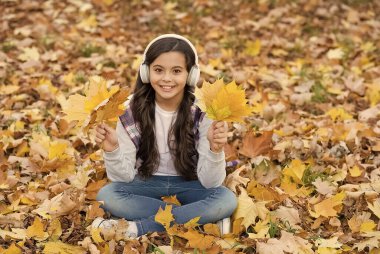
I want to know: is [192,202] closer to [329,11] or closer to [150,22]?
[150,22]

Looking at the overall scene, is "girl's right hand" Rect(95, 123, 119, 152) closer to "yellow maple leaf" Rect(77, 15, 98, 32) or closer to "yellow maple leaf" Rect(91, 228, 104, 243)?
A: "yellow maple leaf" Rect(91, 228, 104, 243)

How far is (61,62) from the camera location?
5.07m

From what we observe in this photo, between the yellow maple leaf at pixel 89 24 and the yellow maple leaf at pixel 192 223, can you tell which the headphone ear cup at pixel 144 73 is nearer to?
the yellow maple leaf at pixel 192 223

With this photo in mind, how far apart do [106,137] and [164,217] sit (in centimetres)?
50

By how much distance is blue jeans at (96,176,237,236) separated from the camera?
2.81m

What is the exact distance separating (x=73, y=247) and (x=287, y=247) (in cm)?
104

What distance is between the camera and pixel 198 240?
8.67 ft

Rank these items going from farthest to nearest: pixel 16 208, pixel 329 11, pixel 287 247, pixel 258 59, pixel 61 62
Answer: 1. pixel 329 11
2. pixel 258 59
3. pixel 61 62
4. pixel 16 208
5. pixel 287 247

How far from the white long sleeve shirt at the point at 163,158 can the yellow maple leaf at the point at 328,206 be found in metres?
0.53

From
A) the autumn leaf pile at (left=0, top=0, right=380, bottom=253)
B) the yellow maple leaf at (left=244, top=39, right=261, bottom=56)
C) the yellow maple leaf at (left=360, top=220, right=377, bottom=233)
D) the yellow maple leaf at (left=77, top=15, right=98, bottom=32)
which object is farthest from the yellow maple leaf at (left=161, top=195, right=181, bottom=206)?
the yellow maple leaf at (left=77, top=15, right=98, bottom=32)

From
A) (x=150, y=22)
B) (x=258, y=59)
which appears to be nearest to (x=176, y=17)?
(x=150, y=22)

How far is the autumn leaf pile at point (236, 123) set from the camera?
276cm

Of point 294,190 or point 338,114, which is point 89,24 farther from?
point 294,190

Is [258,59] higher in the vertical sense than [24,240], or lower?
higher
